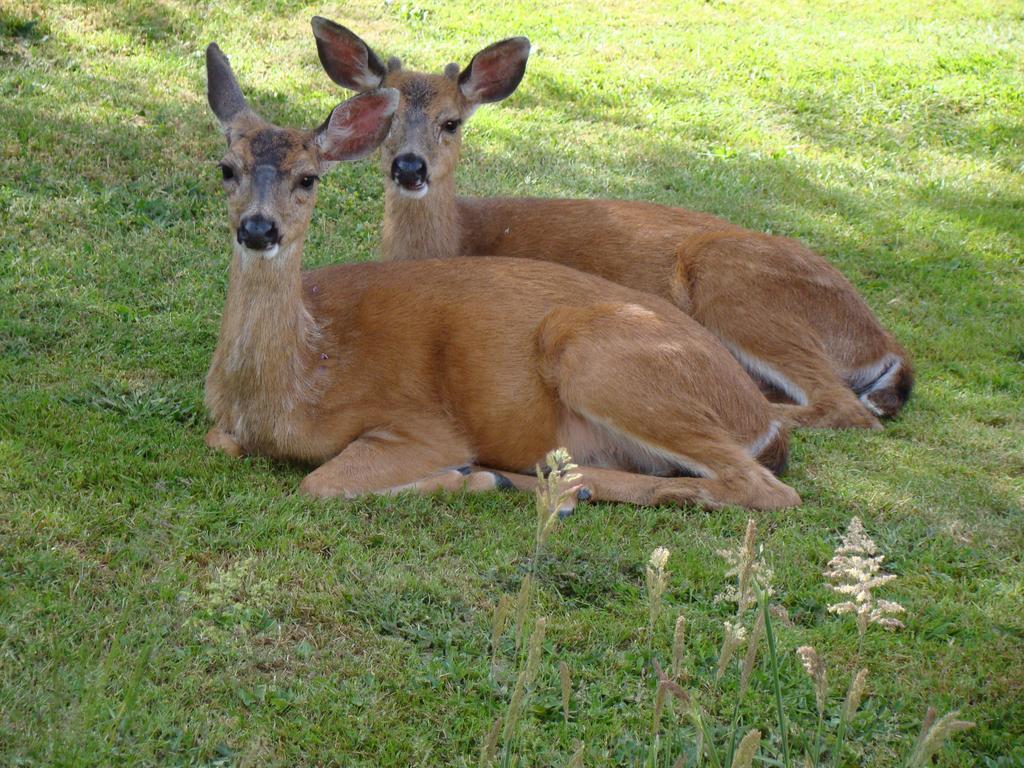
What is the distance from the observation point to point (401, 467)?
5.41 meters

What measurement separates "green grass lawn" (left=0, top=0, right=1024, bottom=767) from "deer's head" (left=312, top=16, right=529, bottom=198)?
1024 mm

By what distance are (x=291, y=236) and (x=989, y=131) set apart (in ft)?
29.2

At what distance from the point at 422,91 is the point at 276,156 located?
2.16 metres

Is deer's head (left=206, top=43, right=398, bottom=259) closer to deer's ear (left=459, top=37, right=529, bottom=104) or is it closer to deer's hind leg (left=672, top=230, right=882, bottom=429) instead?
deer's ear (left=459, top=37, right=529, bottom=104)

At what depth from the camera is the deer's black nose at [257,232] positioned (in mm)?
5164

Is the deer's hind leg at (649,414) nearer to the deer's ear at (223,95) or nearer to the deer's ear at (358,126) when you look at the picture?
the deer's ear at (358,126)

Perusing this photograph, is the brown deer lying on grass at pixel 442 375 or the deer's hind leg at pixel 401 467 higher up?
the brown deer lying on grass at pixel 442 375

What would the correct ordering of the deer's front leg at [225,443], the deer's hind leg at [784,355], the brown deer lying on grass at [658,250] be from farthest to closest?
the brown deer lying on grass at [658,250] < the deer's hind leg at [784,355] < the deer's front leg at [225,443]

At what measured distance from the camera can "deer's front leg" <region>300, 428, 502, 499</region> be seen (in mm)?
5234

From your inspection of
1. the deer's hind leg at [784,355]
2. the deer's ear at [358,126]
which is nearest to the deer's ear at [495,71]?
the deer's ear at [358,126]

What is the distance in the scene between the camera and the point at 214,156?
340 inches

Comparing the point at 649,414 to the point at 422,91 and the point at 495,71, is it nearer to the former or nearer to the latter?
the point at 422,91

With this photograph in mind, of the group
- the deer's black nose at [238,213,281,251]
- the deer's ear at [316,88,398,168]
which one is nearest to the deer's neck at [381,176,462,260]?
the deer's ear at [316,88,398,168]

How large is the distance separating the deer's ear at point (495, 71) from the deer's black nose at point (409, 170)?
75 cm
